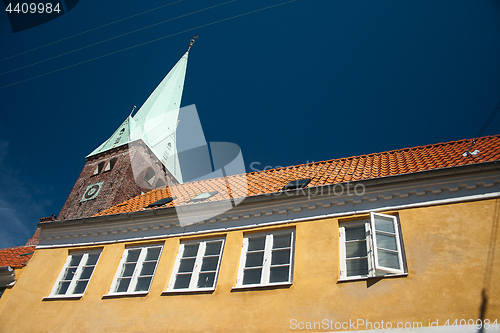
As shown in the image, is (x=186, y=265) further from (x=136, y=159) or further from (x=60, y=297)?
(x=136, y=159)

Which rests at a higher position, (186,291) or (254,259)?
(254,259)

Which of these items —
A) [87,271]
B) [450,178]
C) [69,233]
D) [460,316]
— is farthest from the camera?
[69,233]

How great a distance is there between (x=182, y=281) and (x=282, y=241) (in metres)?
2.46

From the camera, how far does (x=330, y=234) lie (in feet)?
27.6

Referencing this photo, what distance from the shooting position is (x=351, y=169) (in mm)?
11406

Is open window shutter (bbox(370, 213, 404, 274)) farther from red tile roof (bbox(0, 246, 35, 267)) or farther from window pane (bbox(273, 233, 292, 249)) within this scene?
red tile roof (bbox(0, 246, 35, 267))

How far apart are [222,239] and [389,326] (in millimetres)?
4300

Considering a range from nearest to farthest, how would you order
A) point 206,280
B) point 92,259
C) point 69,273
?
point 206,280, point 69,273, point 92,259

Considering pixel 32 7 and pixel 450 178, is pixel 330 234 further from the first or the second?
pixel 32 7

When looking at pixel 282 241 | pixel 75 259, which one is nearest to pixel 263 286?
pixel 282 241

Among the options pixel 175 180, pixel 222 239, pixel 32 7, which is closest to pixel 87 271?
pixel 222 239

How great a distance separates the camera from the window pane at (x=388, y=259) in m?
7.30

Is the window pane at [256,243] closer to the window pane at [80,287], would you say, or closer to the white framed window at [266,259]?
the white framed window at [266,259]

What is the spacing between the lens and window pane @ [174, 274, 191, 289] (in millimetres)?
8852
